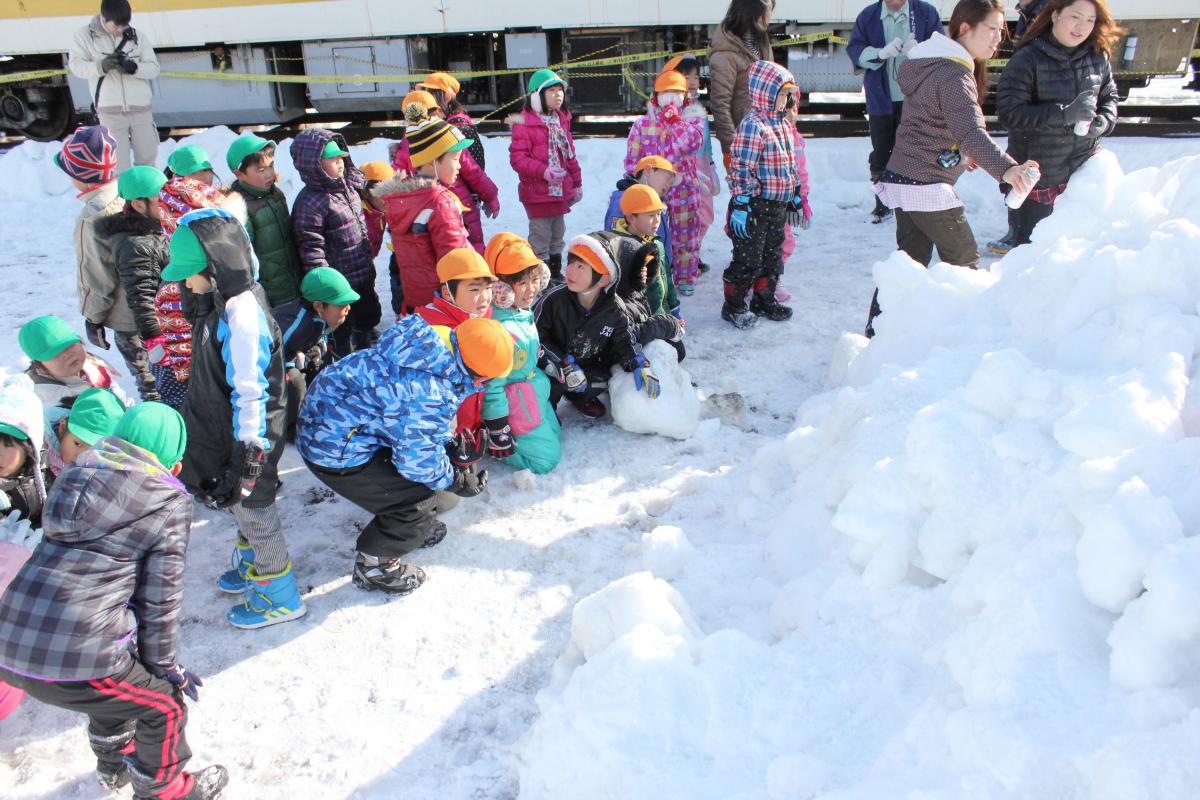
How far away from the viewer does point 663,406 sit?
4191 millimetres

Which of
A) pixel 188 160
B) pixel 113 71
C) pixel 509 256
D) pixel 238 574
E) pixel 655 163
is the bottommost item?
pixel 238 574

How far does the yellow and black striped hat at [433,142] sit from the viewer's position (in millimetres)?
4578

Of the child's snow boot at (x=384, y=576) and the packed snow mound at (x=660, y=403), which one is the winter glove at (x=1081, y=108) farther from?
the child's snow boot at (x=384, y=576)

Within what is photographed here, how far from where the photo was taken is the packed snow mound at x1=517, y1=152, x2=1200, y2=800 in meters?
1.69

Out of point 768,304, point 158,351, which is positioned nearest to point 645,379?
point 768,304

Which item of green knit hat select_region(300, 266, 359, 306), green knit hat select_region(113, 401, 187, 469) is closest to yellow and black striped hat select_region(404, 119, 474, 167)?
green knit hat select_region(300, 266, 359, 306)

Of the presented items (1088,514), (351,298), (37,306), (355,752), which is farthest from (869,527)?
(37,306)

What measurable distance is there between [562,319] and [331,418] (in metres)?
1.58

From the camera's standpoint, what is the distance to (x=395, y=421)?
120 inches

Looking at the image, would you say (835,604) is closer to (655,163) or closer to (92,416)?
(92,416)

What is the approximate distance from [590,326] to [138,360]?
92.3 inches

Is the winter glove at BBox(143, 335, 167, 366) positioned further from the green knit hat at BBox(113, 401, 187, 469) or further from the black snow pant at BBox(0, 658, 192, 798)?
the black snow pant at BBox(0, 658, 192, 798)

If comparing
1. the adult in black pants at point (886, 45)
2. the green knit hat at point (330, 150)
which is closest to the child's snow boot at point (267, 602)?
the green knit hat at point (330, 150)

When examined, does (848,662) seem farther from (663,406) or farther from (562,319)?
(562,319)
